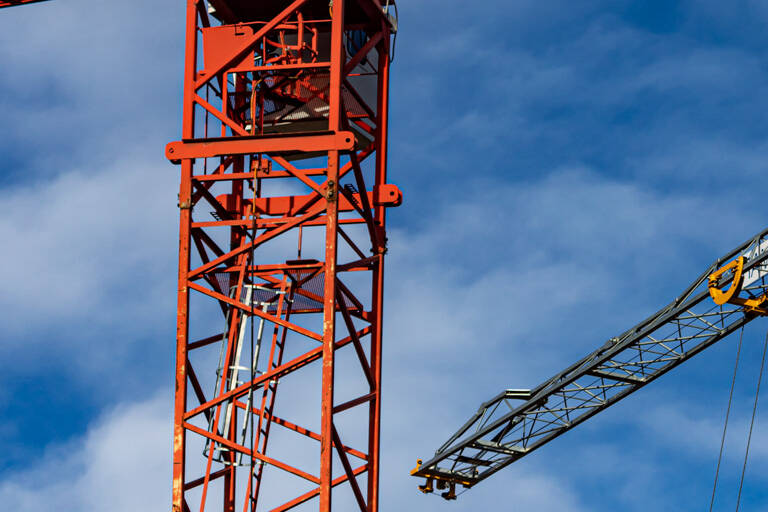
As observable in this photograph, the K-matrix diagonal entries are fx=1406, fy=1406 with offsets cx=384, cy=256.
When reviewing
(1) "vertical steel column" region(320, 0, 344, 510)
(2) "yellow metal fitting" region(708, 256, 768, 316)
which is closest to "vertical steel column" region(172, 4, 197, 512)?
(1) "vertical steel column" region(320, 0, 344, 510)

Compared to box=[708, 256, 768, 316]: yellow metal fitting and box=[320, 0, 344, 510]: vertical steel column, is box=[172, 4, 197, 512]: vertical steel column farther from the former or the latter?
box=[708, 256, 768, 316]: yellow metal fitting

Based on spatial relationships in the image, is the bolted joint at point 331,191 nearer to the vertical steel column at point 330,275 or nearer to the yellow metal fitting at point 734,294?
the vertical steel column at point 330,275

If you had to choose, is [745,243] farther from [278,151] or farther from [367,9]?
[278,151]

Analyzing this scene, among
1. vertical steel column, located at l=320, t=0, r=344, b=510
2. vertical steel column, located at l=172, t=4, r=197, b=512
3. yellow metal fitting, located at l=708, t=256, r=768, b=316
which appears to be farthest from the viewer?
yellow metal fitting, located at l=708, t=256, r=768, b=316

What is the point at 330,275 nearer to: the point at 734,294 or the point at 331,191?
the point at 331,191

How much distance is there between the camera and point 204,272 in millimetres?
26656

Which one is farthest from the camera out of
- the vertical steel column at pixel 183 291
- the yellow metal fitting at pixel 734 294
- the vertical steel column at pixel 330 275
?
the yellow metal fitting at pixel 734 294

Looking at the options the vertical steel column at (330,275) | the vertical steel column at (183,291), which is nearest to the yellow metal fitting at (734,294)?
the vertical steel column at (330,275)

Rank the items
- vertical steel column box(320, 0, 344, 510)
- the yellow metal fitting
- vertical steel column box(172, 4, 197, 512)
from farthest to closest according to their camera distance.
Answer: the yellow metal fitting
vertical steel column box(172, 4, 197, 512)
vertical steel column box(320, 0, 344, 510)

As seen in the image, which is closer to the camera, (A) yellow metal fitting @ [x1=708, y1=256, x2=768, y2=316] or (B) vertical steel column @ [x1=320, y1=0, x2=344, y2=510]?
(B) vertical steel column @ [x1=320, y1=0, x2=344, y2=510]

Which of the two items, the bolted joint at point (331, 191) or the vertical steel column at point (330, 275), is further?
the bolted joint at point (331, 191)

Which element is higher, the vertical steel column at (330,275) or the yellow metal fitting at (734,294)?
the yellow metal fitting at (734,294)

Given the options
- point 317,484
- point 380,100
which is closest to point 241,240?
point 380,100

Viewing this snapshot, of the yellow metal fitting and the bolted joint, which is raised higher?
the yellow metal fitting
